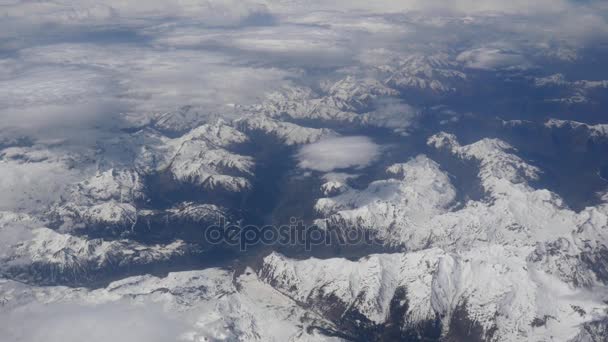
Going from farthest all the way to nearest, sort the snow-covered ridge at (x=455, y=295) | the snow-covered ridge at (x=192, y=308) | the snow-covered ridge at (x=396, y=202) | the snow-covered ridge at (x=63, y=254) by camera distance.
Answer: the snow-covered ridge at (x=396, y=202)
the snow-covered ridge at (x=63, y=254)
the snow-covered ridge at (x=192, y=308)
the snow-covered ridge at (x=455, y=295)

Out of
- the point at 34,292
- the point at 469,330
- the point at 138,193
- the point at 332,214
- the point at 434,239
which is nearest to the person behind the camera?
the point at 469,330

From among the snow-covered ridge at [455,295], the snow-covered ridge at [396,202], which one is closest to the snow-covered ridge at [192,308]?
the snow-covered ridge at [455,295]

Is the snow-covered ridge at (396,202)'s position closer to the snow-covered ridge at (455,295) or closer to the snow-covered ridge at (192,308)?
the snow-covered ridge at (455,295)

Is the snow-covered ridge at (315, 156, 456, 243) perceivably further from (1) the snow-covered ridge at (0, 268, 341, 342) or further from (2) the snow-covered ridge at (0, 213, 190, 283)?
(2) the snow-covered ridge at (0, 213, 190, 283)

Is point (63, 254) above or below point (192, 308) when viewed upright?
below

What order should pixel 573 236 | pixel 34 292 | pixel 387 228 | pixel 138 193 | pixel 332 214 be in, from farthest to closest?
1. pixel 138 193
2. pixel 332 214
3. pixel 387 228
4. pixel 573 236
5. pixel 34 292

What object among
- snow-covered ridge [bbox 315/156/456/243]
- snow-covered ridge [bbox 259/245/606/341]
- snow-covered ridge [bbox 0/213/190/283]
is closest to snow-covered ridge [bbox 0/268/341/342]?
snow-covered ridge [bbox 259/245/606/341]

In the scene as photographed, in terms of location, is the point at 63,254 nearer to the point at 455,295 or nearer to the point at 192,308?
the point at 192,308

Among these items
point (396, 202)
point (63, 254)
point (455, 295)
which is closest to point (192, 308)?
point (455, 295)

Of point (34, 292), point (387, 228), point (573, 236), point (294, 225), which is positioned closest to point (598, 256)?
point (573, 236)

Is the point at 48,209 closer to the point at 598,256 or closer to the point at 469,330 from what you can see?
the point at 469,330

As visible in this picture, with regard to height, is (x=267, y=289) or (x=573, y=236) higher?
(x=573, y=236)
